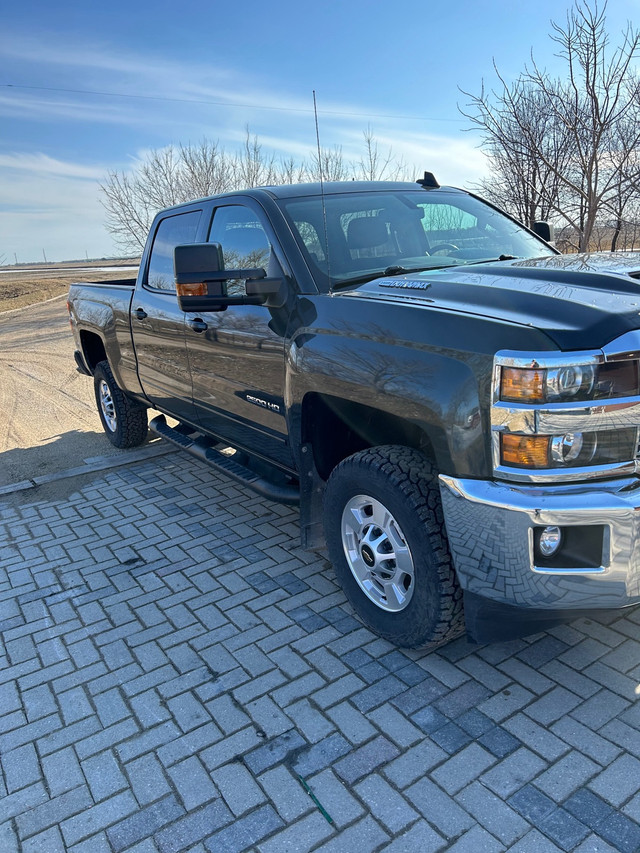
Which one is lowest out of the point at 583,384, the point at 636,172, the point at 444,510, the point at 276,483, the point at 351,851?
the point at 351,851

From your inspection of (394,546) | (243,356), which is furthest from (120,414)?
(394,546)

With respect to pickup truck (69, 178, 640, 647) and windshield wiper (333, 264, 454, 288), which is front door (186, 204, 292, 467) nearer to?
pickup truck (69, 178, 640, 647)

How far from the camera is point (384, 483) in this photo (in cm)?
262

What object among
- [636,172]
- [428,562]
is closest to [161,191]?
[636,172]

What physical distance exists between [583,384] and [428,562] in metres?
0.91

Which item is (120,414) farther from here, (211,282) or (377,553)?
(377,553)

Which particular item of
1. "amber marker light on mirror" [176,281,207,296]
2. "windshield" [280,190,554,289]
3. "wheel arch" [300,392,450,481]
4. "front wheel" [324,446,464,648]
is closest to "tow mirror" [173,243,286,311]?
"amber marker light on mirror" [176,281,207,296]

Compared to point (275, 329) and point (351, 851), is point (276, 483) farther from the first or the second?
point (351, 851)

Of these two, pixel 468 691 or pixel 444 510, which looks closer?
pixel 444 510

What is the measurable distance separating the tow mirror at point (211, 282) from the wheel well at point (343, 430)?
57 cm

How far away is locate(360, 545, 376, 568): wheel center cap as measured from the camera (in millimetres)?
2875

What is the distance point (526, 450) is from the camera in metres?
2.13

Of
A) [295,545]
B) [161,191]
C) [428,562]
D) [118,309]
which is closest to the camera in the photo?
[428,562]

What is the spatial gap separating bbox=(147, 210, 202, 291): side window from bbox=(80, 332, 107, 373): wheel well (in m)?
1.80
